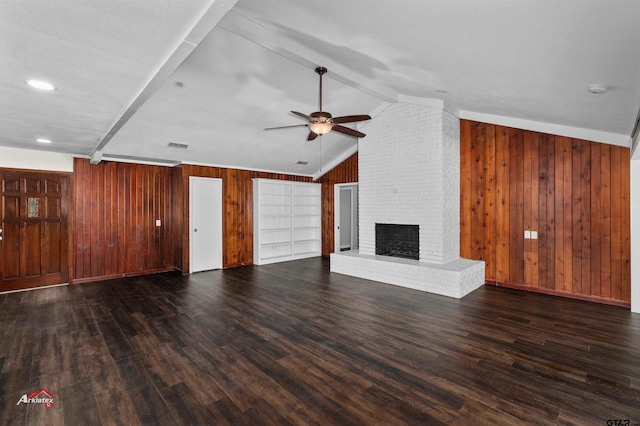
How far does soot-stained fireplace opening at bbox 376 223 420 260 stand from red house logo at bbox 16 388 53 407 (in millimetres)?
5166

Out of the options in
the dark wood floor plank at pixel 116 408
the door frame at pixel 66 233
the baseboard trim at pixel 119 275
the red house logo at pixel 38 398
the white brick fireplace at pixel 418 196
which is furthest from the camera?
the baseboard trim at pixel 119 275

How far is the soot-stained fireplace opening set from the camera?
5.79m

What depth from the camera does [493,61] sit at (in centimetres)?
293

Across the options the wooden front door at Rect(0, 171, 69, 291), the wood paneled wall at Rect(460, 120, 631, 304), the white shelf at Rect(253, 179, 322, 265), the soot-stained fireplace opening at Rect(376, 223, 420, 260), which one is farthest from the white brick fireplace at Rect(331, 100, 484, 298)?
the wooden front door at Rect(0, 171, 69, 291)

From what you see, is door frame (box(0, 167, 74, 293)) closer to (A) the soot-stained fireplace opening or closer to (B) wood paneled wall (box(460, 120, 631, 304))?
(A) the soot-stained fireplace opening

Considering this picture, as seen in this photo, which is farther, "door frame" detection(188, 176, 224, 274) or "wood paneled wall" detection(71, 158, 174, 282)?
"door frame" detection(188, 176, 224, 274)

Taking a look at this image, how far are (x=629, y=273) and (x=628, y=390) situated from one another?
282cm

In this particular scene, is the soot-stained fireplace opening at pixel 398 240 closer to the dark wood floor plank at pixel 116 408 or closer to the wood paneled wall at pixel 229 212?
the wood paneled wall at pixel 229 212

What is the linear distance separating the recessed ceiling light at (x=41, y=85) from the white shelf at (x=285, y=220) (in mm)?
5127

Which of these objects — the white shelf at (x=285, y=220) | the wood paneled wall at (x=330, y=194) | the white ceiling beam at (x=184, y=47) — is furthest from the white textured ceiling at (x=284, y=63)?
the wood paneled wall at (x=330, y=194)

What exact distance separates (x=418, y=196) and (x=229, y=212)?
4.39m

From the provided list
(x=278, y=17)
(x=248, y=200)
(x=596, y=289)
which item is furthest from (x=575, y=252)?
(x=248, y=200)

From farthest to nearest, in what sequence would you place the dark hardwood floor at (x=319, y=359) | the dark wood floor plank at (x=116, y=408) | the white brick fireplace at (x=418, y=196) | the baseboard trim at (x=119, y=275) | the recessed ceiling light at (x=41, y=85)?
the baseboard trim at (x=119, y=275), the white brick fireplace at (x=418, y=196), the recessed ceiling light at (x=41, y=85), the dark hardwood floor at (x=319, y=359), the dark wood floor plank at (x=116, y=408)

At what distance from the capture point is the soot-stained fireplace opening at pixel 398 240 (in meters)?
5.79
